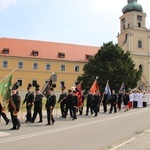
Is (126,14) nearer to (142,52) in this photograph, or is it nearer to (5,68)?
(142,52)

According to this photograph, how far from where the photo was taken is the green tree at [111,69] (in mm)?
45531

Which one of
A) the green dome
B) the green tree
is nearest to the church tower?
the green dome

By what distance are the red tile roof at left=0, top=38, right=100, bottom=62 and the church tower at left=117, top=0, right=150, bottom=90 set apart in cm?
864

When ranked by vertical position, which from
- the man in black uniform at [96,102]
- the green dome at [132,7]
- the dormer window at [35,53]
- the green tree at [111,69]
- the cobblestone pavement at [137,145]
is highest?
the green dome at [132,7]

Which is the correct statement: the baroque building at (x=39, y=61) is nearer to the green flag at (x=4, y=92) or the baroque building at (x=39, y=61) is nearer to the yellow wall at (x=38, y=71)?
the yellow wall at (x=38, y=71)

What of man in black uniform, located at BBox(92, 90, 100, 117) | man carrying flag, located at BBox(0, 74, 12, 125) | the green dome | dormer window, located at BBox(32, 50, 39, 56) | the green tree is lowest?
man in black uniform, located at BBox(92, 90, 100, 117)

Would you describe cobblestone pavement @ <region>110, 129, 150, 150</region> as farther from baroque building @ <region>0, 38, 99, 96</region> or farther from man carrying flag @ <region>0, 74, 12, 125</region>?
baroque building @ <region>0, 38, 99, 96</region>

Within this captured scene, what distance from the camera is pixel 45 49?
209 feet

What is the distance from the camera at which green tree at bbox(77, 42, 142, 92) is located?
45531mm

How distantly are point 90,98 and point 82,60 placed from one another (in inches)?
1798

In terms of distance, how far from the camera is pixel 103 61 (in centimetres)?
4797

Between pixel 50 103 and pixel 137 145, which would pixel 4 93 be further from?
pixel 137 145

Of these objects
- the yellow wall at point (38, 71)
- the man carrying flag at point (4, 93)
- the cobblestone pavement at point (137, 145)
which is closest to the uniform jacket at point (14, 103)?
the man carrying flag at point (4, 93)

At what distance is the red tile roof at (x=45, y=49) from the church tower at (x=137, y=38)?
8.64 m
